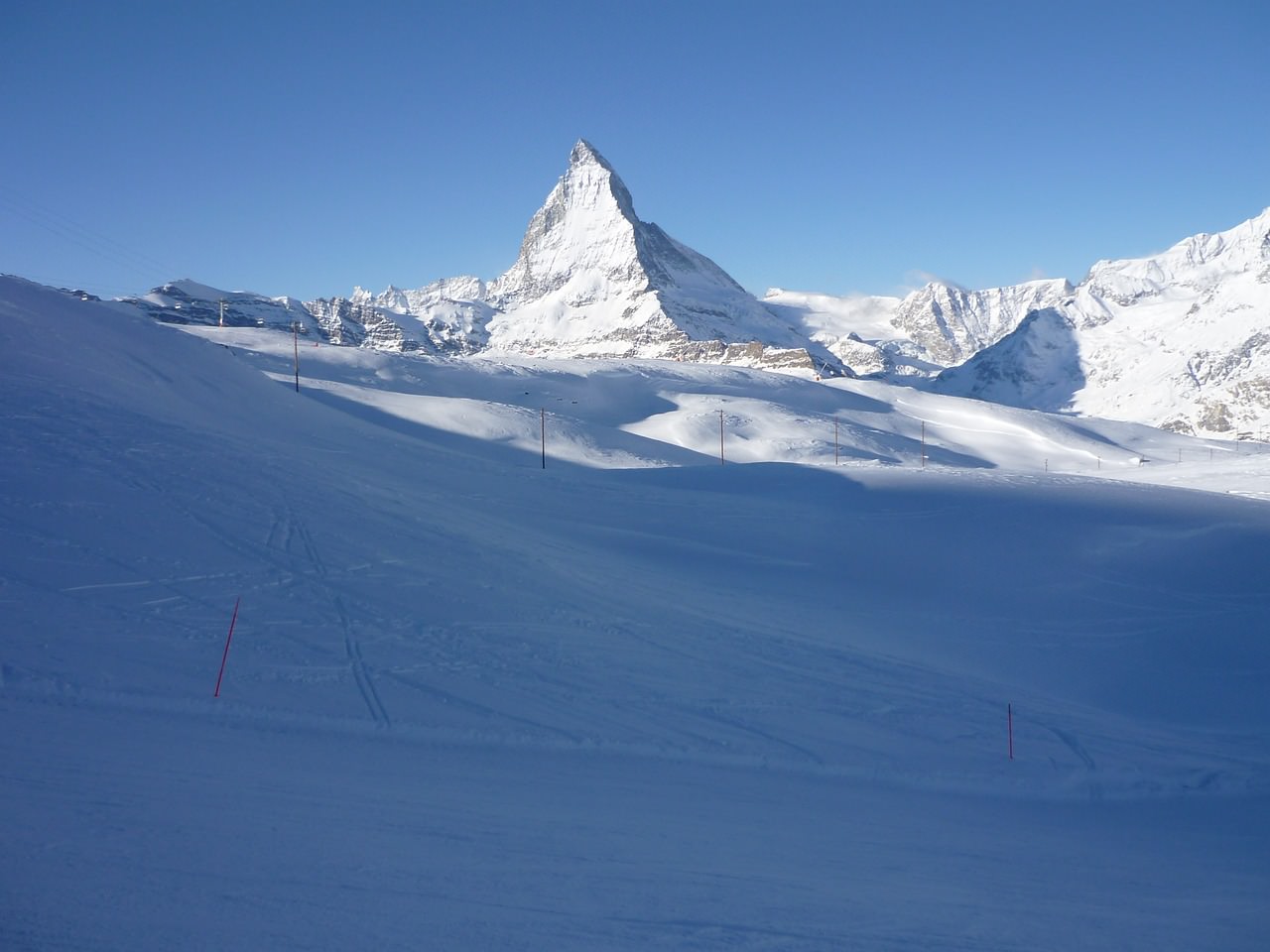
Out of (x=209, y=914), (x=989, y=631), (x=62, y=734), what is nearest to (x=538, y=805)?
(x=209, y=914)

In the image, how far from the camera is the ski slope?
700cm

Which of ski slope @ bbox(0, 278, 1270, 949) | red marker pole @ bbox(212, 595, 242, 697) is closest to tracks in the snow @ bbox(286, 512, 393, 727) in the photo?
ski slope @ bbox(0, 278, 1270, 949)

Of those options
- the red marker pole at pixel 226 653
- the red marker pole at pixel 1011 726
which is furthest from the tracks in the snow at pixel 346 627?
the red marker pole at pixel 1011 726

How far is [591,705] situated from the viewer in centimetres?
1224

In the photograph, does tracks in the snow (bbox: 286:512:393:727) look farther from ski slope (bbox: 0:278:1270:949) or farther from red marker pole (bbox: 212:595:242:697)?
red marker pole (bbox: 212:595:242:697)

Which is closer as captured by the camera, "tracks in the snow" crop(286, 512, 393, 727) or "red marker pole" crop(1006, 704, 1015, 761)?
"tracks in the snow" crop(286, 512, 393, 727)

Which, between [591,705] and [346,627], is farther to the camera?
[346,627]

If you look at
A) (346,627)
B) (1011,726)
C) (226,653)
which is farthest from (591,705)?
(1011,726)

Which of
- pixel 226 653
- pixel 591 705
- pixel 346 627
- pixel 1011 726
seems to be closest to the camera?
pixel 226 653

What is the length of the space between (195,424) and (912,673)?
2136 centimetres

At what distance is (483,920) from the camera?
651cm

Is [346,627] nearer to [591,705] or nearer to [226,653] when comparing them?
[226,653]

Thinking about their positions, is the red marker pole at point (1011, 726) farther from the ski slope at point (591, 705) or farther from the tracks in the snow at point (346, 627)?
the tracks in the snow at point (346, 627)

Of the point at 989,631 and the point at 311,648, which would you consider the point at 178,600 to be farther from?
the point at 989,631
